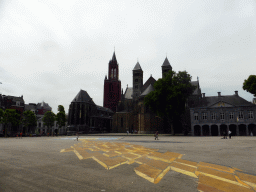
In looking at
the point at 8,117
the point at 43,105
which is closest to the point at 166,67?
the point at 8,117

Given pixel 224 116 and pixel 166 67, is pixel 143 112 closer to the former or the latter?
pixel 166 67

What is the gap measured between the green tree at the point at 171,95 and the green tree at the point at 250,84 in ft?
39.3

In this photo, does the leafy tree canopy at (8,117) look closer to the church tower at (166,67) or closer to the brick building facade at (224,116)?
the brick building facade at (224,116)

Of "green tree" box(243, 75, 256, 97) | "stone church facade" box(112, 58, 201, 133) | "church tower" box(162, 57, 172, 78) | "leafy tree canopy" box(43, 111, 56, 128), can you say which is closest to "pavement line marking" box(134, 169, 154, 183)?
"green tree" box(243, 75, 256, 97)

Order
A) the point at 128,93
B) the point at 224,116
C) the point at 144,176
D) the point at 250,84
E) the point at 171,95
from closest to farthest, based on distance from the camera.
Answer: the point at 144,176, the point at 250,84, the point at 171,95, the point at 224,116, the point at 128,93

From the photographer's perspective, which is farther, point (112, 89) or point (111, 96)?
point (111, 96)

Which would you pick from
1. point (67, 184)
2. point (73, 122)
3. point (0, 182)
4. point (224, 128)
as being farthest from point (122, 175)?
point (73, 122)

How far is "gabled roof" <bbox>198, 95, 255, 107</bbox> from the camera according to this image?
44469 mm

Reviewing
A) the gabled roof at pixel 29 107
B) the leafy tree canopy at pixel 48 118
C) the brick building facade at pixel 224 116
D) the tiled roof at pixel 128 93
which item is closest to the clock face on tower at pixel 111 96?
the tiled roof at pixel 128 93

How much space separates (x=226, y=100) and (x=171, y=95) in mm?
18122

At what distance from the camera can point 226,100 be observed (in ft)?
151

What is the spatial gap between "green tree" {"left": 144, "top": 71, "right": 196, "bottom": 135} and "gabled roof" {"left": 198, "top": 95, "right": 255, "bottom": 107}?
338 inches

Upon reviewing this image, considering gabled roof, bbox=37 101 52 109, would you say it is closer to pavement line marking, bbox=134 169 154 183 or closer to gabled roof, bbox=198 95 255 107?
gabled roof, bbox=198 95 255 107

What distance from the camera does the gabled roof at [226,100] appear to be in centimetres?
4447
